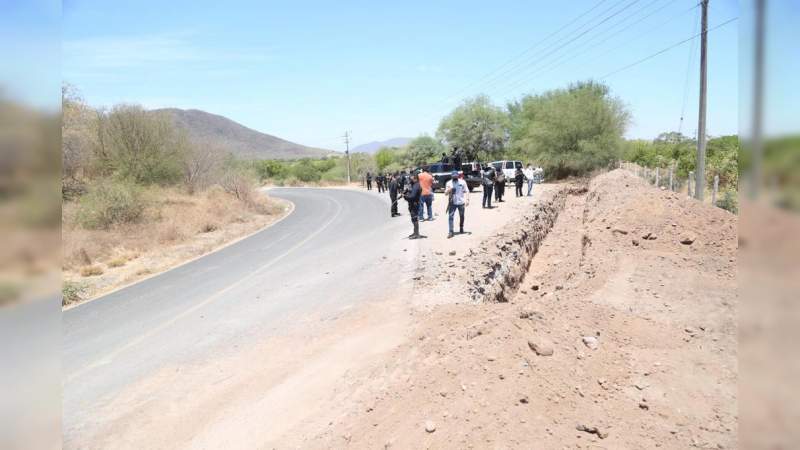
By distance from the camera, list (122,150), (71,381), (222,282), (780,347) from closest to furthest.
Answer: (780,347) → (71,381) → (222,282) → (122,150)

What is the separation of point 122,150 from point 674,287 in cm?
3631

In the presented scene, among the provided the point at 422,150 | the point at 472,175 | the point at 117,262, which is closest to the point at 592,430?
the point at 117,262

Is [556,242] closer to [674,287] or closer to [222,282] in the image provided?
[674,287]

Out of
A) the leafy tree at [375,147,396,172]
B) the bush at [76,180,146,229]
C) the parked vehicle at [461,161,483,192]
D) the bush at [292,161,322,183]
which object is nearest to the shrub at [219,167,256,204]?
the bush at [76,180,146,229]

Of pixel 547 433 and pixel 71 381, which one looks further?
pixel 71 381

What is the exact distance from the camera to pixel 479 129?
68.7m

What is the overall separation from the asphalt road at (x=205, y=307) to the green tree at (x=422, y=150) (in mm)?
67293

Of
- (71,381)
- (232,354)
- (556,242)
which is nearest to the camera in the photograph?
(71,381)

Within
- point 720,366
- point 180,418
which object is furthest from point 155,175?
point 720,366

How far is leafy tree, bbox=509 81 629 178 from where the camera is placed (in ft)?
146

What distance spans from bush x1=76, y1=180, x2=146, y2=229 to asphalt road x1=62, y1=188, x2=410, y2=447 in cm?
836

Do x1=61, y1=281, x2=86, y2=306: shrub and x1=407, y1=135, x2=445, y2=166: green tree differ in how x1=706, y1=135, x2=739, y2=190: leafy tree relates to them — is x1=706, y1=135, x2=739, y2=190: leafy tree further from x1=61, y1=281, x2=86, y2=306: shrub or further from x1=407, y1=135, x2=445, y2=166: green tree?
x1=407, y1=135, x2=445, y2=166: green tree

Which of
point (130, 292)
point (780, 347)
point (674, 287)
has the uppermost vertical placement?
point (780, 347)

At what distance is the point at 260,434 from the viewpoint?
19.9 ft
